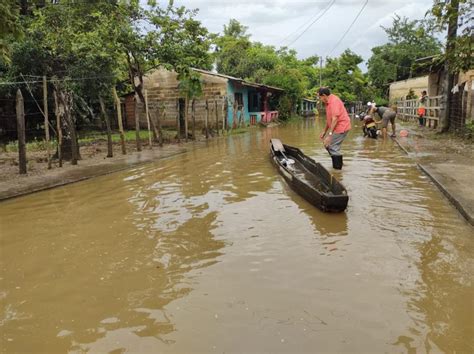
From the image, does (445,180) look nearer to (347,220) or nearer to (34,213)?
(347,220)

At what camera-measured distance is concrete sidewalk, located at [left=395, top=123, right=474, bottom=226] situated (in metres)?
6.95

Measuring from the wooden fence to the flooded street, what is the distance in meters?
14.4

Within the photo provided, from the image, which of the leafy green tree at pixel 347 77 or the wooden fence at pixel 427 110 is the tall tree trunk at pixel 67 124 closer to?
the wooden fence at pixel 427 110

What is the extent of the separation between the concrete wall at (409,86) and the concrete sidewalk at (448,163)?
20295 mm

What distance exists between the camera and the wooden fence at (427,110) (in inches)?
827

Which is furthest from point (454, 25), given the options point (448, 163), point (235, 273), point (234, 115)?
point (234, 115)

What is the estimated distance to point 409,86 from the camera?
39.7 metres

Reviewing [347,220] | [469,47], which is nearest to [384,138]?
[469,47]

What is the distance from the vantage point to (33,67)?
1731 centimetres

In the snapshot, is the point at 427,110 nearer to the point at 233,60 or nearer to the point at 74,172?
the point at 74,172

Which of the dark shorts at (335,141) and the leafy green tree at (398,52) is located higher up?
the leafy green tree at (398,52)

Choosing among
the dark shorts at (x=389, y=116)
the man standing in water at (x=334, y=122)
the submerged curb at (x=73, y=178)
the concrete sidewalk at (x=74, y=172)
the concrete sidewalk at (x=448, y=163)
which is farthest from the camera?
the dark shorts at (x=389, y=116)

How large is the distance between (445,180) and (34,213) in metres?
7.42

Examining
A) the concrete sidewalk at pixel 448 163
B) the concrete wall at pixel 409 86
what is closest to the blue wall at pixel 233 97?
the concrete sidewalk at pixel 448 163
